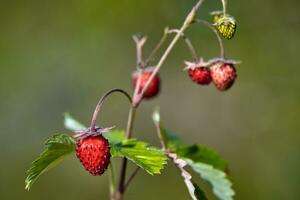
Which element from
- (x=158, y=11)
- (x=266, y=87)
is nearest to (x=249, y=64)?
(x=266, y=87)

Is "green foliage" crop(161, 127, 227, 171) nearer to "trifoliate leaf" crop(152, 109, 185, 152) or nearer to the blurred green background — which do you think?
"trifoliate leaf" crop(152, 109, 185, 152)

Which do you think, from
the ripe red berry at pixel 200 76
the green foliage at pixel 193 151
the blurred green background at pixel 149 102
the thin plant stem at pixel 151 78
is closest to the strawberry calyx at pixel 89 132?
the thin plant stem at pixel 151 78

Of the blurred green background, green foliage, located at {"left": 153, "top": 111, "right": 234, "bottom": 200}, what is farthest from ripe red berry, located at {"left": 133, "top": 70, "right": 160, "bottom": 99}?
the blurred green background

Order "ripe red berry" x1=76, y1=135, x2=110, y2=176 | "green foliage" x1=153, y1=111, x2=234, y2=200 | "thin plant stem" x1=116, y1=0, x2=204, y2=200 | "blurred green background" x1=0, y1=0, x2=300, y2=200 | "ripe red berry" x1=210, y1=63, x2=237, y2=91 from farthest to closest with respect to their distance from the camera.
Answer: "blurred green background" x1=0, y1=0, x2=300, y2=200, "green foliage" x1=153, y1=111, x2=234, y2=200, "ripe red berry" x1=210, y1=63, x2=237, y2=91, "thin plant stem" x1=116, y1=0, x2=204, y2=200, "ripe red berry" x1=76, y1=135, x2=110, y2=176

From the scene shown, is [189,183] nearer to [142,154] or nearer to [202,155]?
[142,154]

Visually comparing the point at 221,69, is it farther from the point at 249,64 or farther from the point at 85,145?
the point at 249,64

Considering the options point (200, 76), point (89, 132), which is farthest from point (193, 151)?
point (89, 132)
